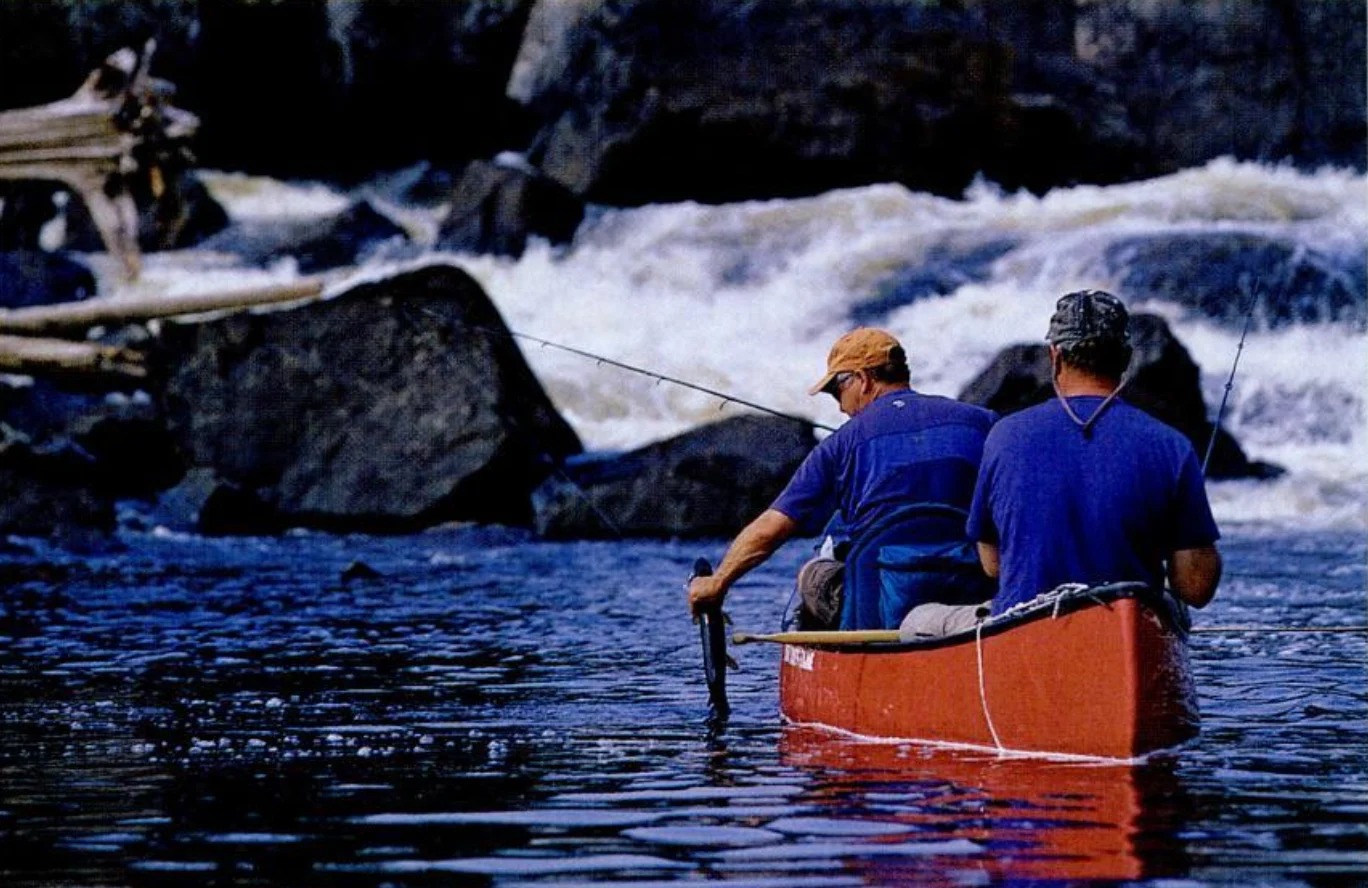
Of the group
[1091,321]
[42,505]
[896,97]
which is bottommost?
[42,505]

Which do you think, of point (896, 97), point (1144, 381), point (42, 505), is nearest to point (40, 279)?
point (42, 505)

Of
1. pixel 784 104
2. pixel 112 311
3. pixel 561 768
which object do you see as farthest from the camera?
pixel 784 104

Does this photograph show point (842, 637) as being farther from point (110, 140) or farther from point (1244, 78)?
point (1244, 78)

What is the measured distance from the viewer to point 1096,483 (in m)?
8.30

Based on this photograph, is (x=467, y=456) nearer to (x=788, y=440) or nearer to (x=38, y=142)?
(x=788, y=440)

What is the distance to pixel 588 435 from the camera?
26219 mm

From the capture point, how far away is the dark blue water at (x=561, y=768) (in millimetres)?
6855

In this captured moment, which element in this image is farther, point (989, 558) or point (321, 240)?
point (321, 240)

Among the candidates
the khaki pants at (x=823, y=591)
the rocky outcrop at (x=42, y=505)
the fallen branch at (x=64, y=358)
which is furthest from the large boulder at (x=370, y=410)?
the khaki pants at (x=823, y=591)

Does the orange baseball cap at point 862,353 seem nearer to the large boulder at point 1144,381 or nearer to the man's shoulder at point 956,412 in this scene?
the man's shoulder at point 956,412

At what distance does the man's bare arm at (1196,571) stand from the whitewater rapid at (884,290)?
45.0 ft

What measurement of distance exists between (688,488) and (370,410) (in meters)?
3.15

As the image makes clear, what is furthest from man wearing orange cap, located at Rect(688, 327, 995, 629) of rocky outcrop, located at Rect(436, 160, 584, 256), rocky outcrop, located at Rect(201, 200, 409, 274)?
rocky outcrop, located at Rect(201, 200, 409, 274)

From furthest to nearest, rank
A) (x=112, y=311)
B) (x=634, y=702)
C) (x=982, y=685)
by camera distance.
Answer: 1. (x=112, y=311)
2. (x=634, y=702)
3. (x=982, y=685)
